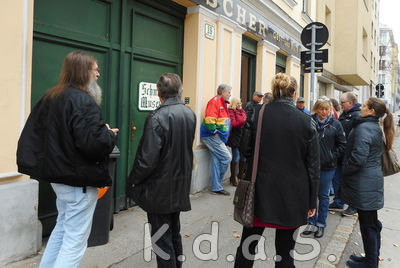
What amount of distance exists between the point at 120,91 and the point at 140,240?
2013mm

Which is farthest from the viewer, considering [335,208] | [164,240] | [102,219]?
[335,208]

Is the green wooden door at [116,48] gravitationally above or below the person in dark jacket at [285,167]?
above

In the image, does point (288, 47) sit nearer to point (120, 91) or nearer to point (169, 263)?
point (120, 91)

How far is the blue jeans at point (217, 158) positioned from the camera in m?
6.00

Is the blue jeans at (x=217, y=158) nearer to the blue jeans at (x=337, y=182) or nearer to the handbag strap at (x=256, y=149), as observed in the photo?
the blue jeans at (x=337, y=182)

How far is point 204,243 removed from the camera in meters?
3.91

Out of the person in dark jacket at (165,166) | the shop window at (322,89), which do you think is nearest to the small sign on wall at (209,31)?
the person in dark jacket at (165,166)

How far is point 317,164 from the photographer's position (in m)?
2.54

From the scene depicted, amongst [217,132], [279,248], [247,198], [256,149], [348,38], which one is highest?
[348,38]

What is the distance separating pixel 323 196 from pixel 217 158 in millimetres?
2203

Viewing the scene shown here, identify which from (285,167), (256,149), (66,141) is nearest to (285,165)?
(285,167)

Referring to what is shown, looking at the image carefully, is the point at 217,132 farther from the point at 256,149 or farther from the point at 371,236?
the point at 256,149

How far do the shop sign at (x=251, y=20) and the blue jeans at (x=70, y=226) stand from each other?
4.40 meters

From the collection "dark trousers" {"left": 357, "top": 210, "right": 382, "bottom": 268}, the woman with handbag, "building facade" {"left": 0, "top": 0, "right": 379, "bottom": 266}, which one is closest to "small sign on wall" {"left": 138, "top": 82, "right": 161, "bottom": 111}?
"building facade" {"left": 0, "top": 0, "right": 379, "bottom": 266}
